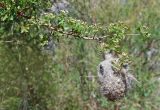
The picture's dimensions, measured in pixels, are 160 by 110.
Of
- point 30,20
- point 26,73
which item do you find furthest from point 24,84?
point 30,20

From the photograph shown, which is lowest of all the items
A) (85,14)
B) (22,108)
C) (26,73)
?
(22,108)

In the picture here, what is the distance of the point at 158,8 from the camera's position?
36.3 ft

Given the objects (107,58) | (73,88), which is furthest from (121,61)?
(73,88)

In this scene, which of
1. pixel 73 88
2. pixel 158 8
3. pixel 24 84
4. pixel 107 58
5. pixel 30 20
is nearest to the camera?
pixel 30 20

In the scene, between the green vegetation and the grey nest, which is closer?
the grey nest

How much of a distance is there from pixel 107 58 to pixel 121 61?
3.77 m

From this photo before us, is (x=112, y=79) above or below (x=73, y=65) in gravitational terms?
below

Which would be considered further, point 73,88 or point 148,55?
point 148,55

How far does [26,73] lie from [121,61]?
447cm

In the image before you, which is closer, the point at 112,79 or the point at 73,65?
the point at 112,79

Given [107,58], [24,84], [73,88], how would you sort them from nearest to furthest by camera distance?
[107,58] → [24,84] → [73,88]

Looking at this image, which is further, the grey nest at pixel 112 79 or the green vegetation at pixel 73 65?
the green vegetation at pixel 73 65

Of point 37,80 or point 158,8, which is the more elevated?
point 158,8

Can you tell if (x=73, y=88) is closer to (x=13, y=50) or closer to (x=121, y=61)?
(x=13, y=50)
